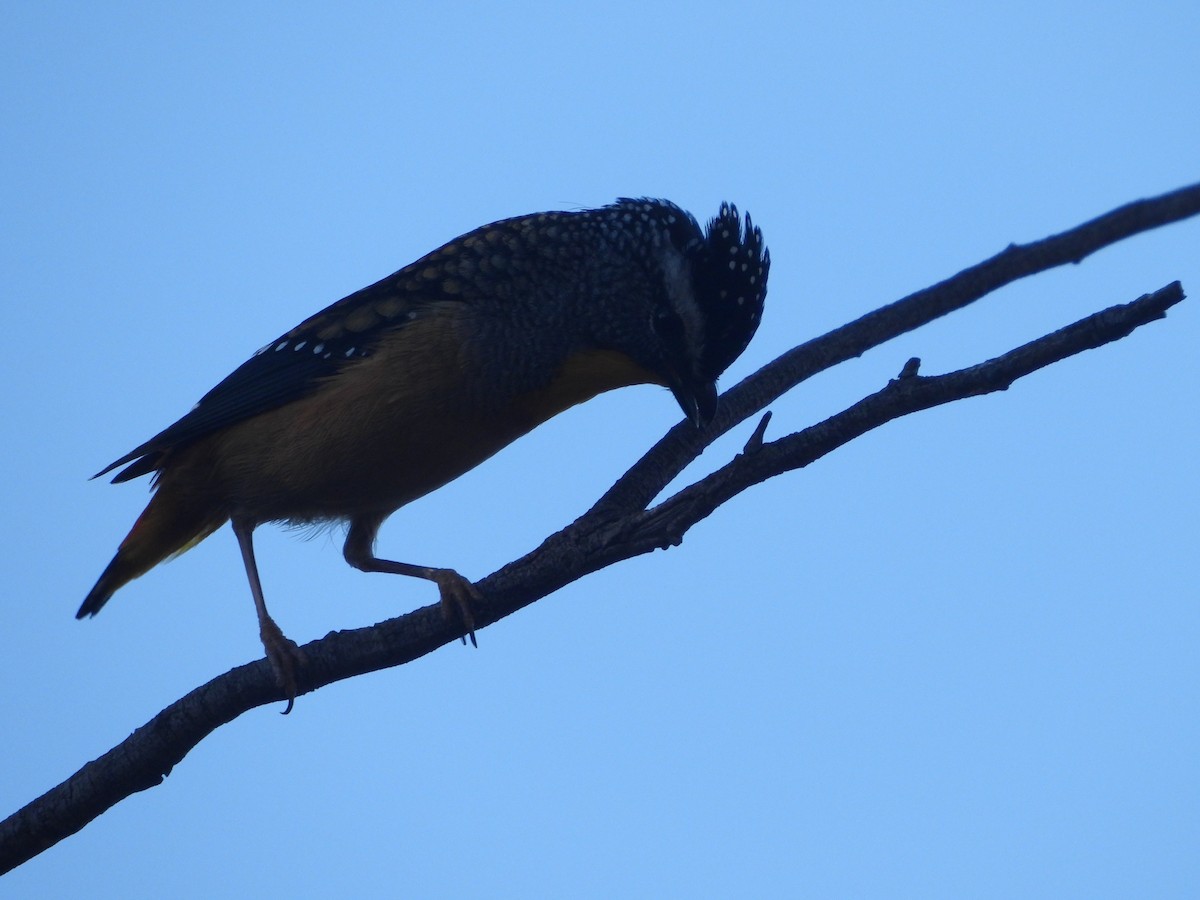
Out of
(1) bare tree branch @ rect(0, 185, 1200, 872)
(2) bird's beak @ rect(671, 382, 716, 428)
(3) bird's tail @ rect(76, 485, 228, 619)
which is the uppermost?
(3) bird's tail @ rect(76, 485, 228, 619)

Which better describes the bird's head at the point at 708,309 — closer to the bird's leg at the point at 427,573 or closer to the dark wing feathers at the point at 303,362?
the dark wing feathers at the point at 303,362

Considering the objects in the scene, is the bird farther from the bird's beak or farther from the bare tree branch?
the bare tree branch

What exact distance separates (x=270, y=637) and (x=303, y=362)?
135 centimetres

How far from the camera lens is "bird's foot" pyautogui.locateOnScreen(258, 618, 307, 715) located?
429 centimetres

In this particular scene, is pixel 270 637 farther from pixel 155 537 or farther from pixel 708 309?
pixel 708 309

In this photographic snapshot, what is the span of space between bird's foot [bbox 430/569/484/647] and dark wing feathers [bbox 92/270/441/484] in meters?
1.29

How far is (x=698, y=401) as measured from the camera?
16.9 feet

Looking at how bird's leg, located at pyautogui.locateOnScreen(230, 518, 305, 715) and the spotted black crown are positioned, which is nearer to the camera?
bird's leg, located at pyautogui.locateOnScreen(230, 518, 305, 715)

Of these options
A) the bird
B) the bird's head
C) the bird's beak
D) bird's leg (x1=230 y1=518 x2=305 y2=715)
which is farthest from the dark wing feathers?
the bird's beak

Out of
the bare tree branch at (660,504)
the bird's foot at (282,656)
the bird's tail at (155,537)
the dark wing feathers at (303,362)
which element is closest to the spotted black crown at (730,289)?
the bare tree branch at (660,504)

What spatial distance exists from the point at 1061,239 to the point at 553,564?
1.80 meters

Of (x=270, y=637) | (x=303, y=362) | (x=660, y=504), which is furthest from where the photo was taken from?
(x=303, y=362)

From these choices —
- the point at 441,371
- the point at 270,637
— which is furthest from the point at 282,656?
the point at 441,371

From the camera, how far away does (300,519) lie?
18.4 feet
